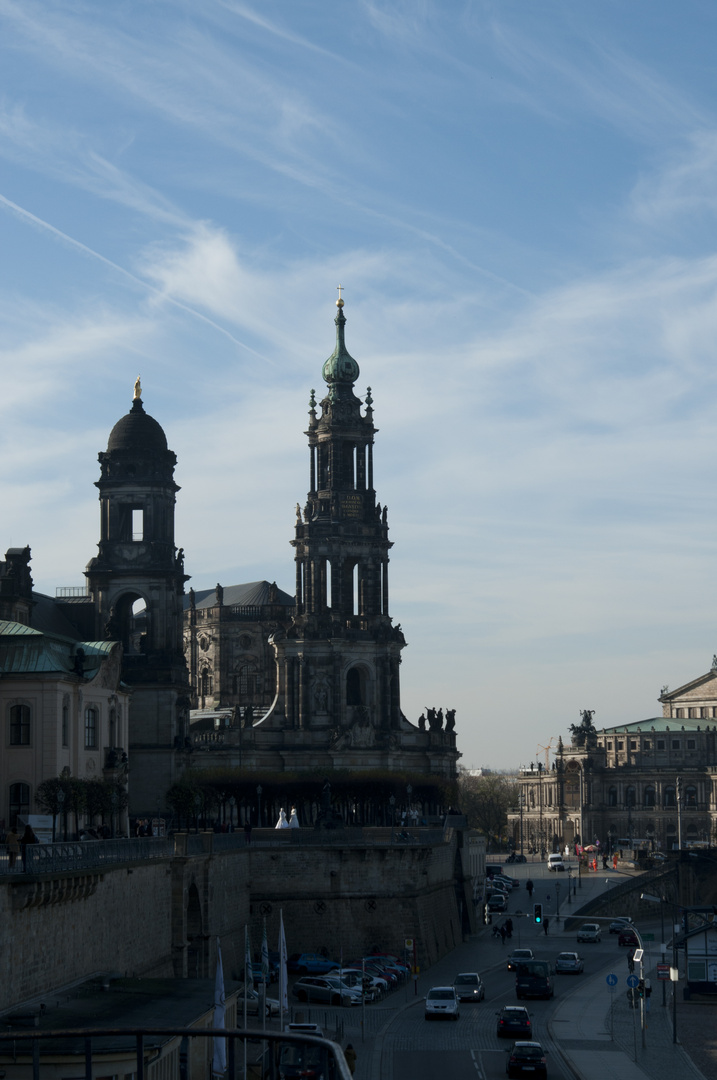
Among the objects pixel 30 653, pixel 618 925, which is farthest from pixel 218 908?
pixel 618 925

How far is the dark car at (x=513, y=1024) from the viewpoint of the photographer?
6206cm

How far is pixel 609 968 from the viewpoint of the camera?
88.4m

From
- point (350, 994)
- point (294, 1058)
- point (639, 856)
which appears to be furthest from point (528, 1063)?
point (639, 856)

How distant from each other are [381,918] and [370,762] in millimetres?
42677

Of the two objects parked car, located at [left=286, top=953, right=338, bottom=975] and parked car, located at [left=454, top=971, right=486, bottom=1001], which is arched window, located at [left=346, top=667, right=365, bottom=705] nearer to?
parked car, located at [left=286, top=953, right=338, bottom=975]

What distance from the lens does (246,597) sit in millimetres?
163625

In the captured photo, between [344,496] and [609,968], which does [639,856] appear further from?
[609,968]

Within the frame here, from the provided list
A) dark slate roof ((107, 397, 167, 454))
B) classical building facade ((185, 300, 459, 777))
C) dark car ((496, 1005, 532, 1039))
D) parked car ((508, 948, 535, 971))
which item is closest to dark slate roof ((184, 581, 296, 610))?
classical building facade ((185, 300, 459, 777))

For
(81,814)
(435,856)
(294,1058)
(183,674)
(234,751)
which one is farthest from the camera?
(234,751)

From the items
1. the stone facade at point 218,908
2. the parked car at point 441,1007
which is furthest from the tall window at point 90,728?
the parked car at point 441,1007

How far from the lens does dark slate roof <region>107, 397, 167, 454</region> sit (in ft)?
336

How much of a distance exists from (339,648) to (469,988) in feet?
186

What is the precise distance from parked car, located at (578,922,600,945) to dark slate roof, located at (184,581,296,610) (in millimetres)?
61370

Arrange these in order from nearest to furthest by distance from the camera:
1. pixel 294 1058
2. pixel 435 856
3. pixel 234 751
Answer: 1. pixel 294 1058
2. pixel 435 856
3. pixel 234 751
